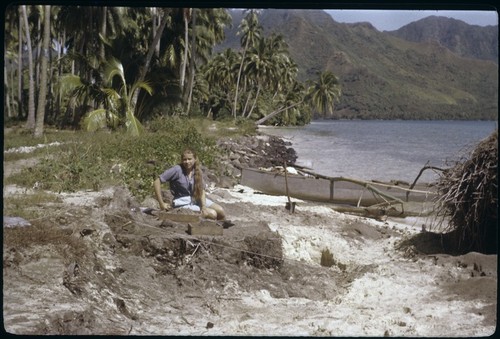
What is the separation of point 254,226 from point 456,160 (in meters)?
3.18

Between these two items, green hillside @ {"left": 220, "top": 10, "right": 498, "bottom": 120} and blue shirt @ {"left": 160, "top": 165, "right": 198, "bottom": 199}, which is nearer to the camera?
blue shirt @ {"left": 160, "top": 165, "right": 198, "bottom": 199}

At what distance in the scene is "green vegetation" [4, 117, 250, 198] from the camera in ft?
26.7

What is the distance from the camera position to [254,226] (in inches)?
298

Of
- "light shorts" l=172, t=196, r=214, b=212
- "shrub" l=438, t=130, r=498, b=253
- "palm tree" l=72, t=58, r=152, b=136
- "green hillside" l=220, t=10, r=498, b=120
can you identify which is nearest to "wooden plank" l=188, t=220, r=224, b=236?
"light shorts" l=172, t=196, r=214, b=212

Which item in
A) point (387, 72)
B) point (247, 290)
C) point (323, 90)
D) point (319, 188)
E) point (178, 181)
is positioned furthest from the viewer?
point (387, 72)

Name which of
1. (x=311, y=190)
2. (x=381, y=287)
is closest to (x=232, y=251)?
(x=381, y=287)

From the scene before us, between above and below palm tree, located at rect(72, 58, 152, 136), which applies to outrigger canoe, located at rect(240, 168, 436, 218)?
below

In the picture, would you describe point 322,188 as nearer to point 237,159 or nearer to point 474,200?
point 237,159

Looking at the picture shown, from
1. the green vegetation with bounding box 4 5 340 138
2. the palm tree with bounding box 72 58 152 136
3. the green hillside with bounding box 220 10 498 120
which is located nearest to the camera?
the palm tree with bounding box 72 58 152 136

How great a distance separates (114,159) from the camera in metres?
9.60

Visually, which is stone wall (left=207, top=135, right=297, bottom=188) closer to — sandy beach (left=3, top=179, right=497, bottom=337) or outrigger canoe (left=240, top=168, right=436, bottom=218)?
outrigger canoe (left=240, top=168, right=436, bottom=218)

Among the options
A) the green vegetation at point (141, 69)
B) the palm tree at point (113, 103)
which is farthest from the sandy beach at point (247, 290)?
the palm tree at point (113, 103)

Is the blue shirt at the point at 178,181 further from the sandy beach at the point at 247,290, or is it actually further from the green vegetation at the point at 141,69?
the green vegetation at the point at 141,69

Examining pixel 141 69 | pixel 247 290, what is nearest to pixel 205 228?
pixel 247 290
